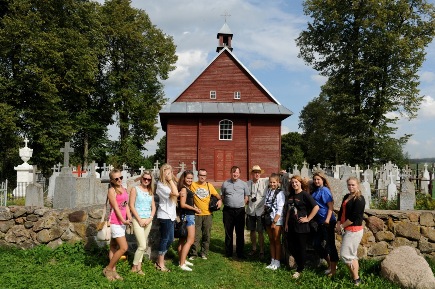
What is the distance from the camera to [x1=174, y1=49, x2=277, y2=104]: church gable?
2575 cm

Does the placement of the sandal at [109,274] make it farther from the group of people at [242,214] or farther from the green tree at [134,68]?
the green tree at [134,68]

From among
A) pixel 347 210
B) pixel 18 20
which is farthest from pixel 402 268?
pixel 18 20

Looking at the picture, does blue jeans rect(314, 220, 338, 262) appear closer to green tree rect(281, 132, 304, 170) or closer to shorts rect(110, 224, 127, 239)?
shorts rect(110, 224, 127, 239)

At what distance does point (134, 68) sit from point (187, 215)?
26406mm

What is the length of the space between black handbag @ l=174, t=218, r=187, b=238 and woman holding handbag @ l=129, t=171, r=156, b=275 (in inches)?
24.4

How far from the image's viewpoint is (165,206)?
6.29 meters

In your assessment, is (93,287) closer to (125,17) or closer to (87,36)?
(87,36)

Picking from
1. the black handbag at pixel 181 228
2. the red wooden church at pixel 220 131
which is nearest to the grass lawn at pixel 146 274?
the black handbag at pixel 181 228

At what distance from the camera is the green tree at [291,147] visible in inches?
2078

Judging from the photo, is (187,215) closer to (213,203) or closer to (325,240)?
(213,203)

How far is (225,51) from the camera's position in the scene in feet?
86.0

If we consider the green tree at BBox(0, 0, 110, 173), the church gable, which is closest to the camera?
the church gable

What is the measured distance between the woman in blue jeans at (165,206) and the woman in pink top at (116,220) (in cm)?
57

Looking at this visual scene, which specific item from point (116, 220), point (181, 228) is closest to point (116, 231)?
point (116, 220)
